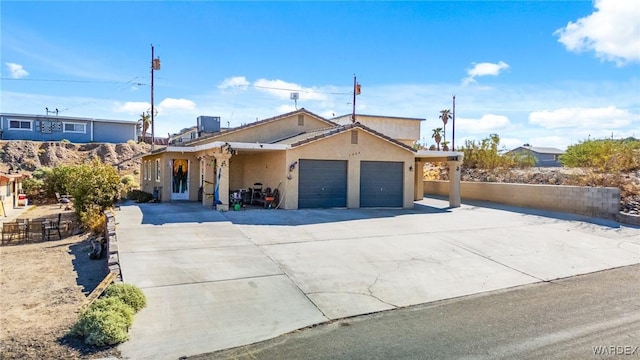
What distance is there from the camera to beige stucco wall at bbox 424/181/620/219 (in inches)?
612

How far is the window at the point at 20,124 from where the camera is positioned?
41.4m

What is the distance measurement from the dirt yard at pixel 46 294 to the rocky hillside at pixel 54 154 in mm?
25673

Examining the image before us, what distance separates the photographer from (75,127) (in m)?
44.2

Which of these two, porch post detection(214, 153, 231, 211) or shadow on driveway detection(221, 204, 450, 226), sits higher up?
porch post detection(214, 153, 231, 211)

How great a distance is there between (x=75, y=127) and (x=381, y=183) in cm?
3988

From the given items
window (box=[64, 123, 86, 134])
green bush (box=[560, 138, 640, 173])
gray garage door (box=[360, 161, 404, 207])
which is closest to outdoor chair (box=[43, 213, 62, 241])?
gray garage door (box=[360, 161, 404, 207])

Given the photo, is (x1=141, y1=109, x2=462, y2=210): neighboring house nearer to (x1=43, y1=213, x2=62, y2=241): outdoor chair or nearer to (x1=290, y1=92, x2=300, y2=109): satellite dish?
(x1=290, y1=92, x2=300, y2=109): satellite dish

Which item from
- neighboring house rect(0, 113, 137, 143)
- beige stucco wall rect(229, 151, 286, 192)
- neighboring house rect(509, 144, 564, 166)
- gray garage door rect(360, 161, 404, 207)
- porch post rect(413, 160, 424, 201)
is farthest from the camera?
neighboring house rect(509, 144, 564, 166)

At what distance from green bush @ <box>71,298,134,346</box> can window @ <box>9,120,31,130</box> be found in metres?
46.3

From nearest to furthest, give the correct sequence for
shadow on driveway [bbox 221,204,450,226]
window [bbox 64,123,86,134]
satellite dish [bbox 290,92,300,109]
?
1. shadow on driveway [bbox 221,204,450,226]
2. satellite dish [bbox 290,92,300,109]
3. window [bbox 64,123,86,134]

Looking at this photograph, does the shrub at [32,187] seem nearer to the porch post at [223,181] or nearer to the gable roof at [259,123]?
the gable roof at [259,123]

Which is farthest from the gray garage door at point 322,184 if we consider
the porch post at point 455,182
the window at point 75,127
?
the window at point 75,127

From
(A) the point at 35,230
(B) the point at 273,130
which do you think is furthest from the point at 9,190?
(B) the point at 273,130

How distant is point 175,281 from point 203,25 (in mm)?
14450
